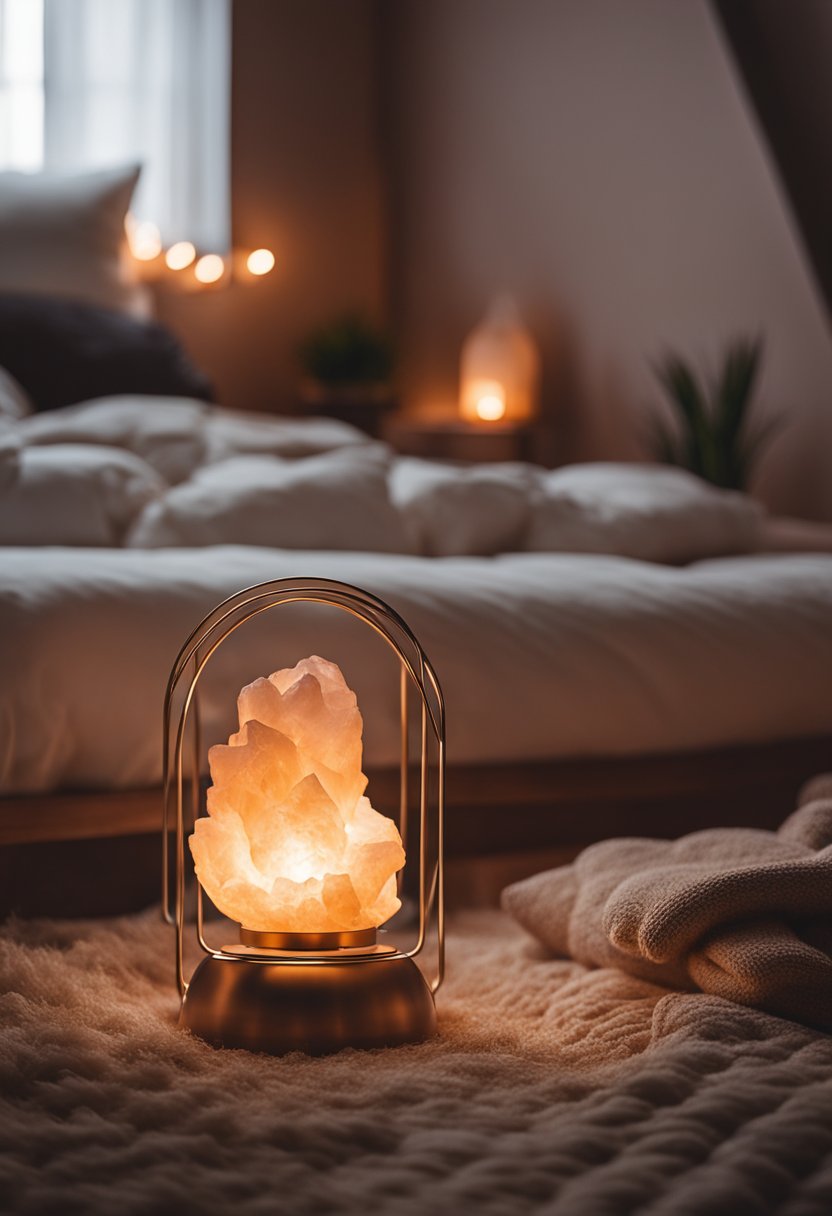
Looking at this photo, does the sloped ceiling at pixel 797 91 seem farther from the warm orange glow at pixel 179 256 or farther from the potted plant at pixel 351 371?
the warm orange glow at pixel 179 256

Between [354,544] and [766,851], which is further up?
[354,544]

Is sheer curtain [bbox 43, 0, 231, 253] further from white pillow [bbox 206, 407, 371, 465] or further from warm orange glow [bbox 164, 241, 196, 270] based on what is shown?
white pillow [bbox 206, 407, 371, 465]

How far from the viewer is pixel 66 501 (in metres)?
1.73

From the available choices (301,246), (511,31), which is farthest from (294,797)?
(301,246)

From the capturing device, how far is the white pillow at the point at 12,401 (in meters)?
2.35

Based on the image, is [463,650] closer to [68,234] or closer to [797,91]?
[797,91]

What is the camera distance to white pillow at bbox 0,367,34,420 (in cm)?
235

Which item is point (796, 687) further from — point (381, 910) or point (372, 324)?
point (372, 324)

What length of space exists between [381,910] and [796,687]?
2.59ft

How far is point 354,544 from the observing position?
Result: 1788 mm

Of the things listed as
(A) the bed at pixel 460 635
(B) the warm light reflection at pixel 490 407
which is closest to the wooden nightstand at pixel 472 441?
(B) the warm light reflection at pixel 490 407

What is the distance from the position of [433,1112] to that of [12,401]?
1.82 m

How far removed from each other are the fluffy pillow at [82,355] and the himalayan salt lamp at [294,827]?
6.11 feet

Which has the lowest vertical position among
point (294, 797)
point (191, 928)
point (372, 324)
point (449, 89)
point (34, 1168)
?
point (191, 928)
